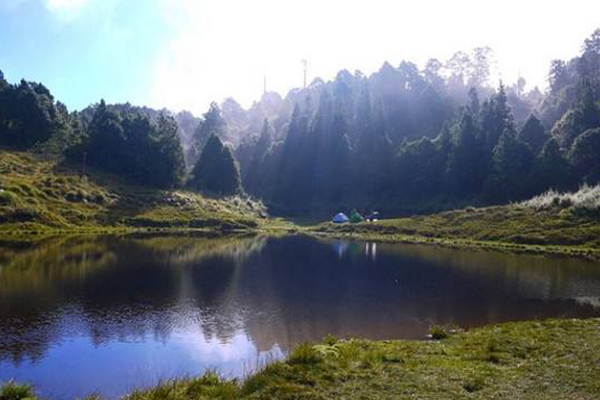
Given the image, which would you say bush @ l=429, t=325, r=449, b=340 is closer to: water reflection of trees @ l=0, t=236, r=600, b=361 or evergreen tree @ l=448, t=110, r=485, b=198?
water reflection of trees @ l=0, t=236, r=600, b=361

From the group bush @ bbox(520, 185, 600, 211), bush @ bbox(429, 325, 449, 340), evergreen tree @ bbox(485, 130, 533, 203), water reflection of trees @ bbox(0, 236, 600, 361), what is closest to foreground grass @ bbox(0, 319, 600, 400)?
bush @ bbox(429, 325, 449, 340)

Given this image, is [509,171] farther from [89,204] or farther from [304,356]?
[304,356]

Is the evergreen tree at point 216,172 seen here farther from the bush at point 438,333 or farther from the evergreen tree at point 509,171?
the bush at point 438,333

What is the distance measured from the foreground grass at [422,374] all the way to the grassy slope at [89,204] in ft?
230

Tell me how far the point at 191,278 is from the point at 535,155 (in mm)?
97264

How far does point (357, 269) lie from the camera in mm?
54375

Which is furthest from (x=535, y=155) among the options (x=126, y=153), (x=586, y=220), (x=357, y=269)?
(x=126, y=153)

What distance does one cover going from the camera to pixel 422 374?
17000 millimetres

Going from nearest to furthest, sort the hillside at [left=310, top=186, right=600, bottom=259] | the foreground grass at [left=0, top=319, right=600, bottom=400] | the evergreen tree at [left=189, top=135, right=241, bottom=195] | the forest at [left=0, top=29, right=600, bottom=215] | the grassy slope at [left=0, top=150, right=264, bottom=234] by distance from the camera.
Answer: the foreground grass at [left=0, top=319, right=600, bottom=400]
the hillside at [left=310, top=186, right=600, bottom=259]
the grassy slope at [left=0, top=150, right=264, bottom=234]
the forest at [left=0, top=29, right=600, bottom=215]
the evergreen tree at [left=189, top=135, right=241, bottom=195]

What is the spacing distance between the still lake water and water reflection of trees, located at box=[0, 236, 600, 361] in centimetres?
11

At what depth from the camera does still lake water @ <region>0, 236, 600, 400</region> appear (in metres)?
22.5

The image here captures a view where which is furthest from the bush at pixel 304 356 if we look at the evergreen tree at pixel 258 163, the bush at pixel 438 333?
the evergreen tree at pixel 258 163

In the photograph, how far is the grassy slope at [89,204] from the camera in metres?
84.3

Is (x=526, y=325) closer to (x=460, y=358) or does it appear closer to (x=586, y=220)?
(x=460, y=358)
